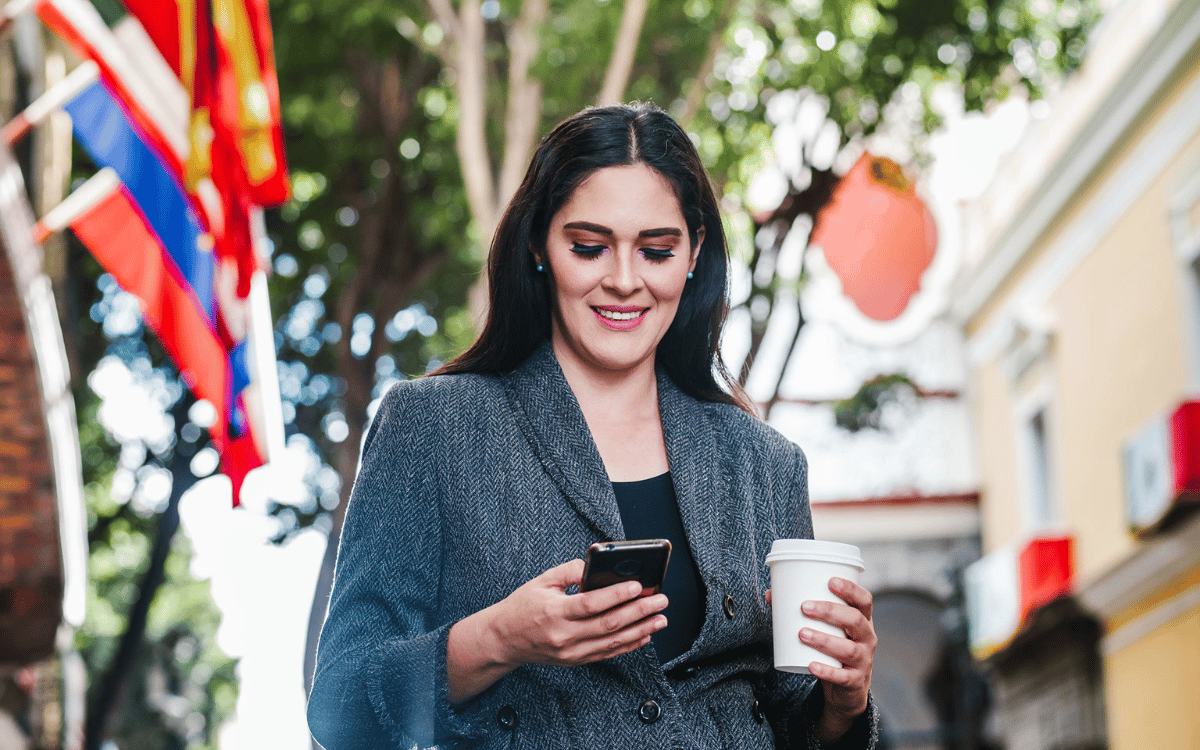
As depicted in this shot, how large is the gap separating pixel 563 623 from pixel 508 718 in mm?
312

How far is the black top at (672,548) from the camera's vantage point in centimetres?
217

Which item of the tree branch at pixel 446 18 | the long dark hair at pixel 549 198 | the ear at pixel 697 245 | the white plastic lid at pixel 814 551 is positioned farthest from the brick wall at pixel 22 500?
the white plastic lid at pixel 814 551

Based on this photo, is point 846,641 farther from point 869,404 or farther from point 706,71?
point 869,404

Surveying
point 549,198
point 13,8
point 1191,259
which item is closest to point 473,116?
point 13,8

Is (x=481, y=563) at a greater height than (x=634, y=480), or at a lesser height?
lesser

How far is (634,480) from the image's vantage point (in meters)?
2.32

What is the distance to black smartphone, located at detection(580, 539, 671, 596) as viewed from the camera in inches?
69.2

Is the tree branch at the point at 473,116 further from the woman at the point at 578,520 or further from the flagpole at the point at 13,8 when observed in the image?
the woman at the point at 578,520

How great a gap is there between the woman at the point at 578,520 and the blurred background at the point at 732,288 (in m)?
0.49

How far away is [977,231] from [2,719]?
54.7ft

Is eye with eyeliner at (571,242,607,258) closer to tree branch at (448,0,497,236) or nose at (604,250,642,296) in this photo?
nose at (604,250,642,296)

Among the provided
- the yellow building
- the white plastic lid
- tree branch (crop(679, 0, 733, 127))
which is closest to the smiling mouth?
the white plastic lid

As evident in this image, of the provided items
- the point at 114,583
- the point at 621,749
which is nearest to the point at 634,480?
the point at 621,749

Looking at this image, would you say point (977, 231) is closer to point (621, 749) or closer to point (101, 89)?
point (101, 89)
